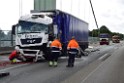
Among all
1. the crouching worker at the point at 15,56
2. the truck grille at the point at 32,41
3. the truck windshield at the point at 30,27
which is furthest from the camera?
the truck windshield at the point at 30,27

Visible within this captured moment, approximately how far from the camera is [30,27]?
25.8 meters

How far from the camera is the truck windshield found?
84.1 ft

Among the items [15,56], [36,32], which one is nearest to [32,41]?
[36,32]

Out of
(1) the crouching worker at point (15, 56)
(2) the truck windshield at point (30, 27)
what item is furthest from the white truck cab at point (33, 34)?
(1) the crouching worker at point (15, 56)

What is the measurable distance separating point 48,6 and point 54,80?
111 ft

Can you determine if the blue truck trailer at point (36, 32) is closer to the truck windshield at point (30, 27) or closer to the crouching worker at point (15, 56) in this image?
the truck windshield at point (30, 27)

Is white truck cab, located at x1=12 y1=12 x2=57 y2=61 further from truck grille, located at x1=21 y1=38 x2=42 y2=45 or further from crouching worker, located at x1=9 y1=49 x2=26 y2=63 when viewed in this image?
crouching worker, located at x1=9 y1=49 x2=26 y2=63

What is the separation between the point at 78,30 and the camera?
117 ft

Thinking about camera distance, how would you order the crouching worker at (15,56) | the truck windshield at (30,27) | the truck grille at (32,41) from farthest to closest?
the truck windshield at (30,27) < the truck grille at (32,41) < the crouching worker at (15,56)

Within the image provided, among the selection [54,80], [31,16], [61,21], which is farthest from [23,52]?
[54,80]

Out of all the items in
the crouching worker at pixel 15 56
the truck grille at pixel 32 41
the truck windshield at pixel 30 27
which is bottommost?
the crouching worker at pixel 15 56

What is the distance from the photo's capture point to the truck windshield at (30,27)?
25625 millimetres

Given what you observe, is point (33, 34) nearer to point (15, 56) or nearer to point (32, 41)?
point (32, 41)

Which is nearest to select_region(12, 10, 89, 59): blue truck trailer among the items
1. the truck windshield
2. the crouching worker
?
the truck windshield
